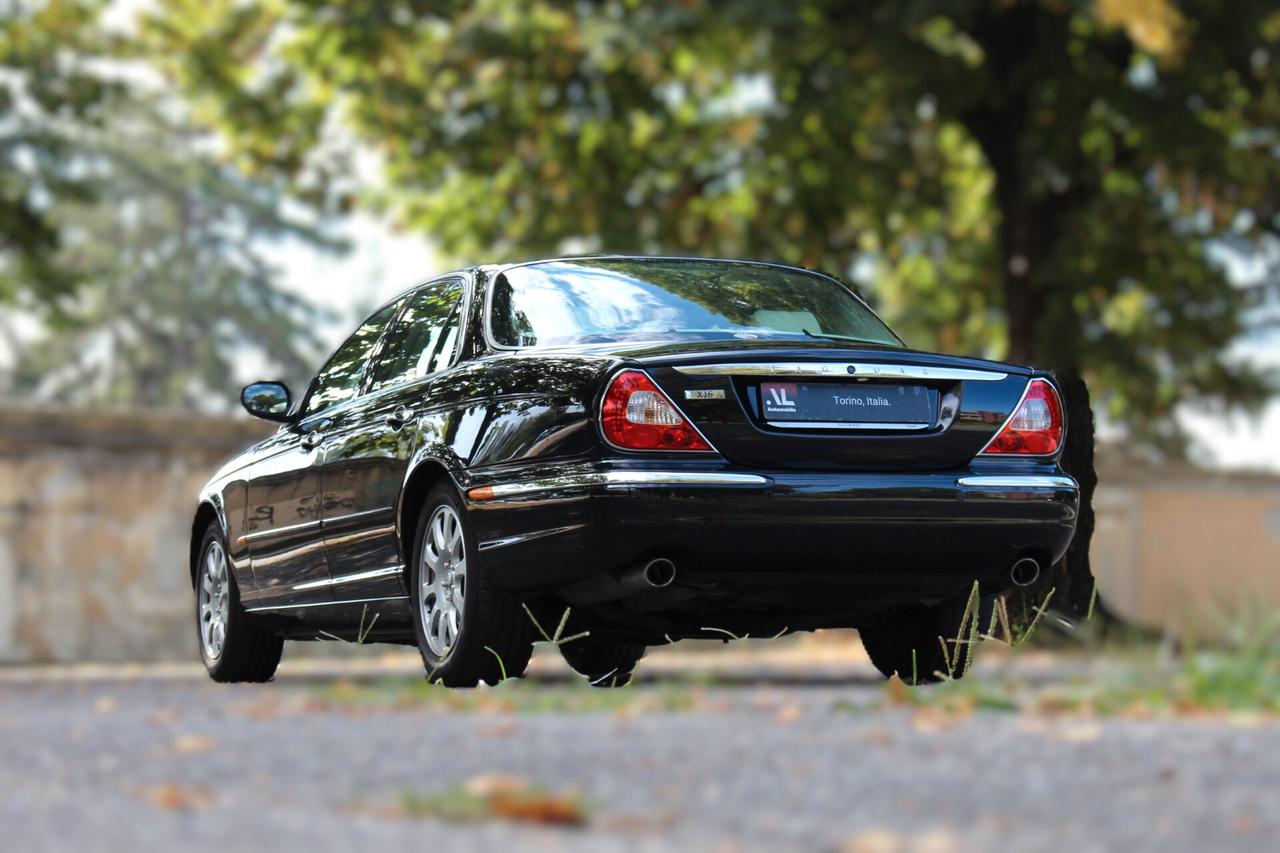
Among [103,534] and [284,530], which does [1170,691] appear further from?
[103,534]

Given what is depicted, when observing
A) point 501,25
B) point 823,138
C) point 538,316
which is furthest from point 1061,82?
point 538,316

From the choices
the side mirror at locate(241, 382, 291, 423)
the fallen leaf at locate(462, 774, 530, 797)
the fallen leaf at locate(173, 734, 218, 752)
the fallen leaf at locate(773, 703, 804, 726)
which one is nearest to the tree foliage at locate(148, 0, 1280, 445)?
the fallen leaf at locate(773, 703, 804, 726)

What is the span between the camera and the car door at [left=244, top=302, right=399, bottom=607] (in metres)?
3.61

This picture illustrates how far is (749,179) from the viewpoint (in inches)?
920

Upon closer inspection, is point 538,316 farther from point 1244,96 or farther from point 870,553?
point 1244,96

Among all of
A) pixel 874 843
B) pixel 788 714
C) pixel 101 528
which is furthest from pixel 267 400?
pixel 101 528

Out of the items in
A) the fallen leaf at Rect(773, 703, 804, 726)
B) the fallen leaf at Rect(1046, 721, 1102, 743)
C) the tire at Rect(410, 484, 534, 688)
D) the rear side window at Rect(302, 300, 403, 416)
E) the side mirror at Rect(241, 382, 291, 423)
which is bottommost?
the fallen leaf at Rect(773, 703, 804, 726)

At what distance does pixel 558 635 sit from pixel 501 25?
18429 millimetres

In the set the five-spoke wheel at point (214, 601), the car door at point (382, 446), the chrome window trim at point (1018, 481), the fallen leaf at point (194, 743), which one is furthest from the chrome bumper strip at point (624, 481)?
the fallen leaf at point (194, 743)

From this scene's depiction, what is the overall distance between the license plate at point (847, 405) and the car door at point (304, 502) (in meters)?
0.80

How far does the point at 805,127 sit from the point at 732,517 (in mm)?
18332

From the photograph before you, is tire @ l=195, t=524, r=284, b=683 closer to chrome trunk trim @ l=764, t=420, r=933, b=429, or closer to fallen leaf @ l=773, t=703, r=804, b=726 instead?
chrome trunk trim @ l=764, t=420, r=933, b=429

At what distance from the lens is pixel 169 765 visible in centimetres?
1033

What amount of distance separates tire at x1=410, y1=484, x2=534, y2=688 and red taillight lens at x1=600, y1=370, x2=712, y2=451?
1.01ft
